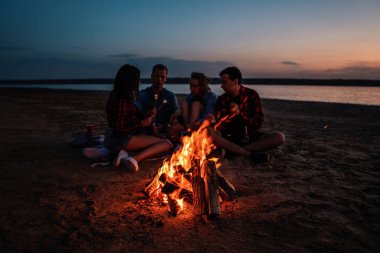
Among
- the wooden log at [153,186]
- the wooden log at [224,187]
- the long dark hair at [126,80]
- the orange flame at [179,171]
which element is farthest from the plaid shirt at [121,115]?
the wooden log at [224,187]

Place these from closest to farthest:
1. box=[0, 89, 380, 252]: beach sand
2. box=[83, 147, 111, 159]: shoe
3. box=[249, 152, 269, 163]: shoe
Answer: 1. box=[0, 89, 380, 252]: beach sand
2. box=[83, 147, 111, 159]: shoe
3. box=[249, 152, 269, 163]: shoe

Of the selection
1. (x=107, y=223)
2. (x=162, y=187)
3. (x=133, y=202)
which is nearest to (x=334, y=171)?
(x=162, y=187)

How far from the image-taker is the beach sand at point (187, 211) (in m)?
2.93

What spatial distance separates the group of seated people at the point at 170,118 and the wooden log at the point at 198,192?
5.82 feet

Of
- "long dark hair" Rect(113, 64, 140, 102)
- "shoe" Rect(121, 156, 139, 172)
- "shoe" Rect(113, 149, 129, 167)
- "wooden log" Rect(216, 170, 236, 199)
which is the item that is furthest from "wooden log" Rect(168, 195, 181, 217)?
"long dark hair" Rect(113, 64, 140, 102)

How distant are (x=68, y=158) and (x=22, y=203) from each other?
232 centimetres

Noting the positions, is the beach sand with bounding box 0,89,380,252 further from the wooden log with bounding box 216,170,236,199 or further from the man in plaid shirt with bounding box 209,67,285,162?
the man in plaid shirt with bounding box 209,67,285,162

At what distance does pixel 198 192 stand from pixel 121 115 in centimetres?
227

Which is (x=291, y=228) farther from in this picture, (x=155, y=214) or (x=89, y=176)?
(x=89, y=176)

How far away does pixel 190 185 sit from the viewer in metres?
3.95

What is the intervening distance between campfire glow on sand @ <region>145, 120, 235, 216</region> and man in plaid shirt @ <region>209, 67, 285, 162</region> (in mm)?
1945

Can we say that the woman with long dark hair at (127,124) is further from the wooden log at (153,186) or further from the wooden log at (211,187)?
the wooden log at (211,187)

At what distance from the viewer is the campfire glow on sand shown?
139 inches

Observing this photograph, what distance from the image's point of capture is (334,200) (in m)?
4.08
